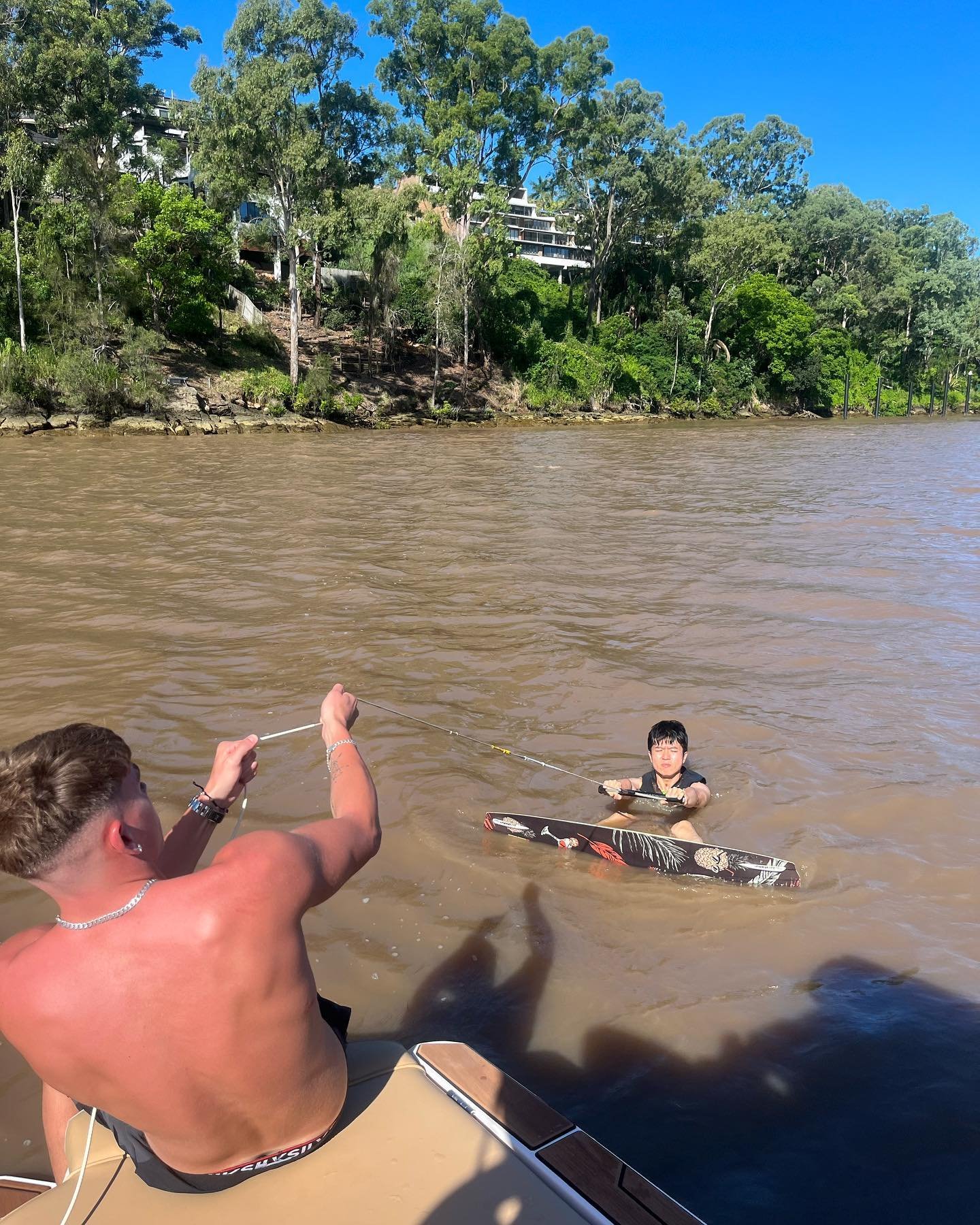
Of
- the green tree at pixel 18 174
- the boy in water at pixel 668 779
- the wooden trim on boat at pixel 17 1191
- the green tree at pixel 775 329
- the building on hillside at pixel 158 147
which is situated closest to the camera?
the wooden trim on boat at pixel 17 1191

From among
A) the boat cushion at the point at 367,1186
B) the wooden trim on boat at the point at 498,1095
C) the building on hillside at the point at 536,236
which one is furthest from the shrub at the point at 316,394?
the building on hillside at the point at 536,236

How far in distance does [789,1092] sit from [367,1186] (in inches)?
72.5

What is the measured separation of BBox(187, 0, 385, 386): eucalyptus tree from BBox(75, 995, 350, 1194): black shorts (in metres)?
34.5

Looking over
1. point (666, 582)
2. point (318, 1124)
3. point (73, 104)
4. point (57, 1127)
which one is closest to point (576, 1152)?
point (318, 1124)

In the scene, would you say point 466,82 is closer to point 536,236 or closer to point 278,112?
point 278,112

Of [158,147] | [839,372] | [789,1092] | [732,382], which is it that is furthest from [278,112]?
[839,372]

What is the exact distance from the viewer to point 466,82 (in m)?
41.8

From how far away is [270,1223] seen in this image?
1857mm

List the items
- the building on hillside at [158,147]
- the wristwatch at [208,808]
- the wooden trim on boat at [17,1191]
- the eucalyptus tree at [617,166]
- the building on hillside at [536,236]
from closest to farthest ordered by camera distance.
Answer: the wooden trim on boat at [17,1191] → the wristwatch at [208,808] → the building on hillside at [158,147] → the eucalyptus tree at [617,166] → the building on hillside at [536,236]

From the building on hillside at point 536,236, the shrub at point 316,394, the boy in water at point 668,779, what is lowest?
the boy in water at point 668,779

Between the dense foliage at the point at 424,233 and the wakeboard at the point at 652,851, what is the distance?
27.2 m

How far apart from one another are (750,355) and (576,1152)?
57591 millimetres

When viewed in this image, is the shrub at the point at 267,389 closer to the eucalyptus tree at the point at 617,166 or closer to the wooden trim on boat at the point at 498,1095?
the eucalyptus tree at the point at 617,166

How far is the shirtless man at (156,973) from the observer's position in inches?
68.8
